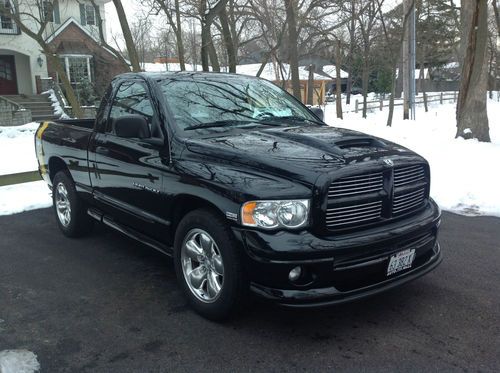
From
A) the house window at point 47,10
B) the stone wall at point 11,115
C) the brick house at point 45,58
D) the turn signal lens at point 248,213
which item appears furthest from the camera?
the brick house at point 45,58

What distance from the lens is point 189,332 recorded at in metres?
3.53

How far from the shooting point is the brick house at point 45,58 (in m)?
→ 26.7

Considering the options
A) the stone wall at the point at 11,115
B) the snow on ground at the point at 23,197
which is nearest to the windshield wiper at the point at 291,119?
the snow on ground at the point at 23,197

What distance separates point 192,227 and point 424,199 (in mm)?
1865

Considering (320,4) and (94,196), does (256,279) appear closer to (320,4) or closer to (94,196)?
(94,196)

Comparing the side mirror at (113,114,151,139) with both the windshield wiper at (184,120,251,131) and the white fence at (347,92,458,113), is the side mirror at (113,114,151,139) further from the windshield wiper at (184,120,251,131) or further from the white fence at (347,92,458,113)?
the white fence at (347,92,458,113)

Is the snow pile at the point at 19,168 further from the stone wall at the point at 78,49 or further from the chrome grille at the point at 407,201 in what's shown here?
the stone wall at the point at 78,49

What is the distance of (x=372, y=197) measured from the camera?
11.2 feet

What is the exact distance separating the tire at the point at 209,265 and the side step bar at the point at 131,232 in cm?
30

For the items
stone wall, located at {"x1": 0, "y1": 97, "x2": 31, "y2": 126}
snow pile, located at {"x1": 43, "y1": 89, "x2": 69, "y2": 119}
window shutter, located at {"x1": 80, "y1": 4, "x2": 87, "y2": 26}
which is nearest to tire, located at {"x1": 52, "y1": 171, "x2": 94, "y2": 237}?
stone wall, located at {"x1": 0, "y1": 97, "x2": 31, "y2": 126}

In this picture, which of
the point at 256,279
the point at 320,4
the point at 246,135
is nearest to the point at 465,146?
the point at 246,135

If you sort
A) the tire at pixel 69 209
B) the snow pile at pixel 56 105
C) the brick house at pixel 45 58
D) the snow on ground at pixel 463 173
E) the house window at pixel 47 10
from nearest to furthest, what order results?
the tire at pixel 69 209
the snow on ground at pixel 463 173
the house window at pixel 47 10
the snow pile at pixel 56 105
the brick house at pixel 45 58

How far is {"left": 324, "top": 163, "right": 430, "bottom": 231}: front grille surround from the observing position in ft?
10.7

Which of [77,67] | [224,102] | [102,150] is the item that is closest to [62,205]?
[102,150]
